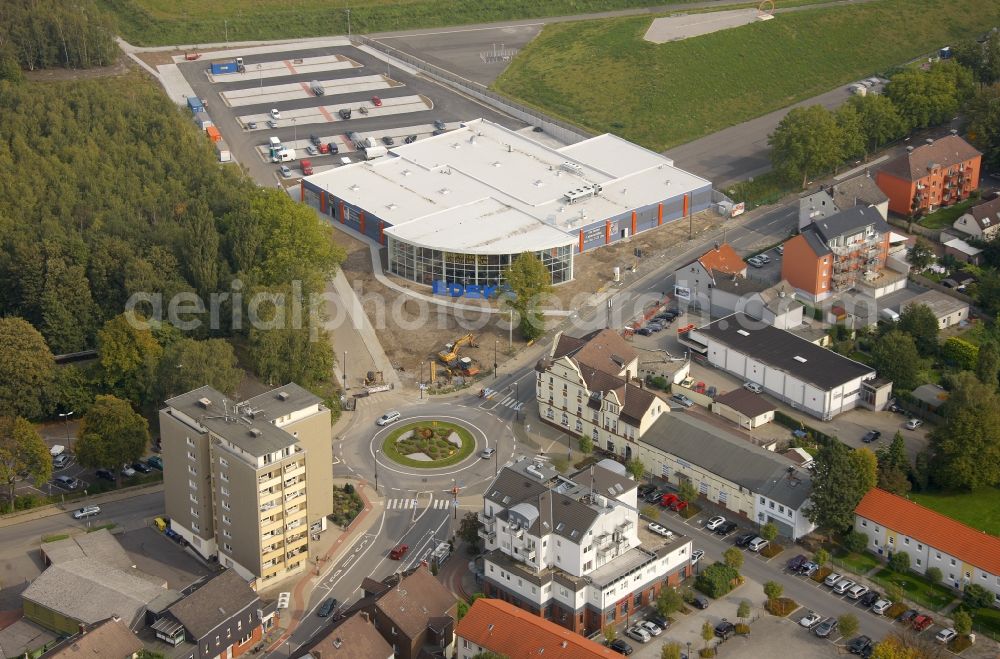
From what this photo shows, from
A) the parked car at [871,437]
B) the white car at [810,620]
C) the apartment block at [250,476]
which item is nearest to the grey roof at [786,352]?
the parked car at [871,437]

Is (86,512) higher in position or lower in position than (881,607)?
higher

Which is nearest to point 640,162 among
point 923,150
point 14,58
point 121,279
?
point 923,150

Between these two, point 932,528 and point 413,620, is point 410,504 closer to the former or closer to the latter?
point 413,620

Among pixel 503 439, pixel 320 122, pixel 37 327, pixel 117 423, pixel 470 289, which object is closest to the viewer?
pixel 117 423

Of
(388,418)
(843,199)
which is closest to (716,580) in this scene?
(388,418)

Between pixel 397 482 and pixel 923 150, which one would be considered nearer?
pixel 397 482

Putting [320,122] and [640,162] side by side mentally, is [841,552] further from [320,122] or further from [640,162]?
[320,122]
